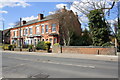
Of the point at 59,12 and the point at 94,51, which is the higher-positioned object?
the point at 59,12

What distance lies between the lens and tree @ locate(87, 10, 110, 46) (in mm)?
21547

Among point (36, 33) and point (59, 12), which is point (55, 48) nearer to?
point (59, 12)

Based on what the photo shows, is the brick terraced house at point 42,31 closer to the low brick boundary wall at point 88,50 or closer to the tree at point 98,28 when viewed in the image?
the low brick boundary wall at point 88,50

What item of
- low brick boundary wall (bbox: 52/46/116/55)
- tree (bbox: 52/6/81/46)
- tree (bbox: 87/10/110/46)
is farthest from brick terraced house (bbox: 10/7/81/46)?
tree (bbox: 87/10/110/46)

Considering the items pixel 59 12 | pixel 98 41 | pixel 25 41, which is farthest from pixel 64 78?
pixel 25 41

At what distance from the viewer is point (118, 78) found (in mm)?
6387

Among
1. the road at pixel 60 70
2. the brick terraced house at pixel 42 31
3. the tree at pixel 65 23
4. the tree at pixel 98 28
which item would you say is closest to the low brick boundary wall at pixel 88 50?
the tree at pixel 98 28

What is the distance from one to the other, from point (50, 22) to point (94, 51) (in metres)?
14.5

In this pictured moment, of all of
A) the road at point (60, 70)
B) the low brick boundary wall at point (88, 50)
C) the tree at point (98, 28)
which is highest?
the tree at point (98, 28)

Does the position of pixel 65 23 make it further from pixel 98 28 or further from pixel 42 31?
pixel 42 31

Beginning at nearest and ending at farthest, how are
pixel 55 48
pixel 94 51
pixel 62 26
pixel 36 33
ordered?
pixel 94 51 → pixel 55 48 → pixel 62 26 → pixel 36 33

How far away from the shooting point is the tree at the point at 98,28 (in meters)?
21.5

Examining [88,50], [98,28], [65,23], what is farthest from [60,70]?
[65,23]

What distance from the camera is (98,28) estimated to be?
869 inches
